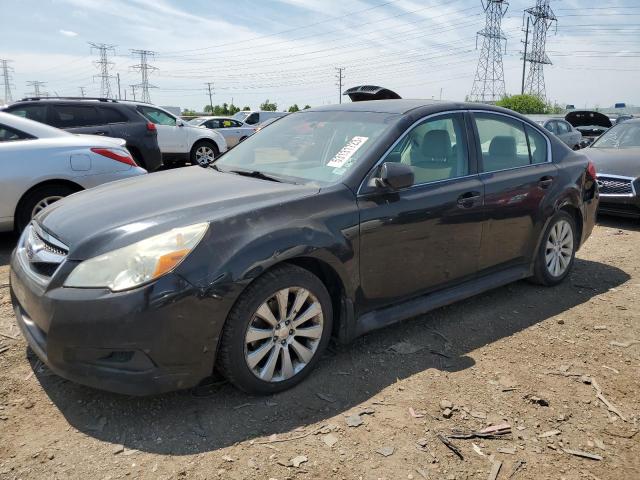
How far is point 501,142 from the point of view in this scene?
14.1ft

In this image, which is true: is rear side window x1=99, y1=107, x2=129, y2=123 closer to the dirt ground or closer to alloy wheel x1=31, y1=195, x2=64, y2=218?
alloy wheel x1=31, y1=195, x2=64, y2=218

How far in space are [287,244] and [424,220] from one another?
1093 mm

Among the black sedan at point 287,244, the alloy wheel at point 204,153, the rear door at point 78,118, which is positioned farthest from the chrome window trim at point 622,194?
the alloy wheel at point 204,153

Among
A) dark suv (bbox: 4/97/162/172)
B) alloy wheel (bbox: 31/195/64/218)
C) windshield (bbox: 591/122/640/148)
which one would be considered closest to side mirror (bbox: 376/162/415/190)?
alloy wheel (bbox: 31/195/64/218)

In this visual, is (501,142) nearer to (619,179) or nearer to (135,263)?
(135,263)

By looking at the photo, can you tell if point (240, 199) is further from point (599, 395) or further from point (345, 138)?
point (599, 395)

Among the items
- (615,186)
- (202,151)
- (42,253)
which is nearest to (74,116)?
(202,151)

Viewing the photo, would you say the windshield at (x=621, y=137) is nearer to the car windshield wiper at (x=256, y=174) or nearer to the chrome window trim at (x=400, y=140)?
the chrome window trim at (x=400, y=140)

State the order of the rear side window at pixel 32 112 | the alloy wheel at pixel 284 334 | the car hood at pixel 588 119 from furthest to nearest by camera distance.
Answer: the car hood at pixel 588 119
the rear side window at pixel 32 112
the alloy wheel at pixel 284 334

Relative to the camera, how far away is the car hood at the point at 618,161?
299 inches

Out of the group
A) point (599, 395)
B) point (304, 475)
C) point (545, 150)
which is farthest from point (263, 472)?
point (545, 150)

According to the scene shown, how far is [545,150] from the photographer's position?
183 inches

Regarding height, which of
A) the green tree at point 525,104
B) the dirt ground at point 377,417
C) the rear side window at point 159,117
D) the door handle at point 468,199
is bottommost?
the dirt ground at point 377,417

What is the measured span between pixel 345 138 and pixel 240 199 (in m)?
0.99
